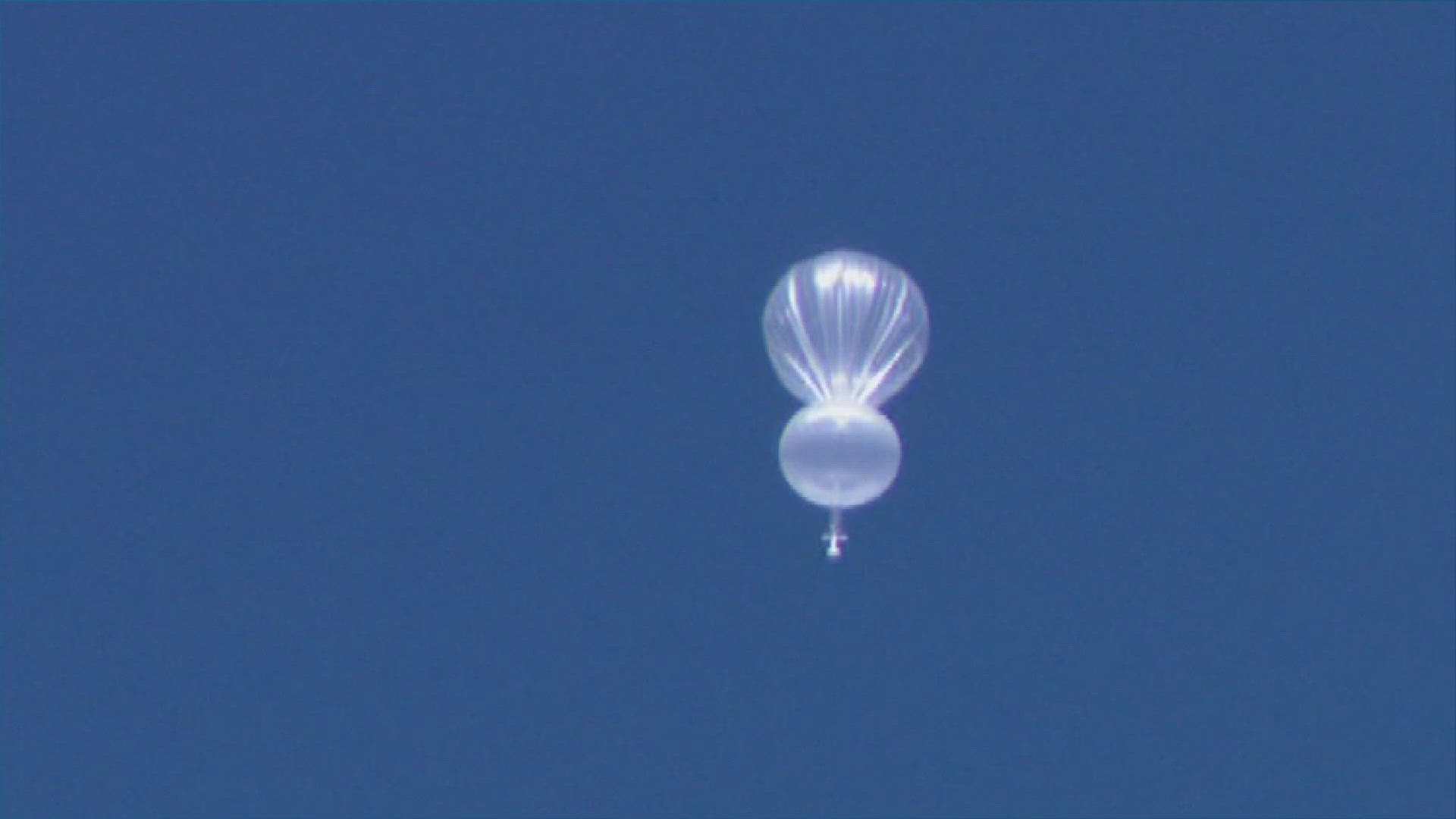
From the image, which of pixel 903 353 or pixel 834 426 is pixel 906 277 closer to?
pixel 903 353

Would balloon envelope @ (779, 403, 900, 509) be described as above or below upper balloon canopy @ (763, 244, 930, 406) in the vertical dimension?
below

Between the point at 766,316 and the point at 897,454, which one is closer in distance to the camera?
the point at 897,454

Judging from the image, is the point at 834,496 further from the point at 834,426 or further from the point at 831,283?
the point at 831,283

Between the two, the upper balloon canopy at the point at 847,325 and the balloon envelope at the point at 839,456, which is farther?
the upper balloon canopy at the point at 847,325

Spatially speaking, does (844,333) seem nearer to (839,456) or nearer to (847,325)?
(847,325)

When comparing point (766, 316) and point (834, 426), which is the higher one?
point (766, 316)

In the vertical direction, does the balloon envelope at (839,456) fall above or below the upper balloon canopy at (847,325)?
below

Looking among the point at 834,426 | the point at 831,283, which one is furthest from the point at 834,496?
the point at 831,283
